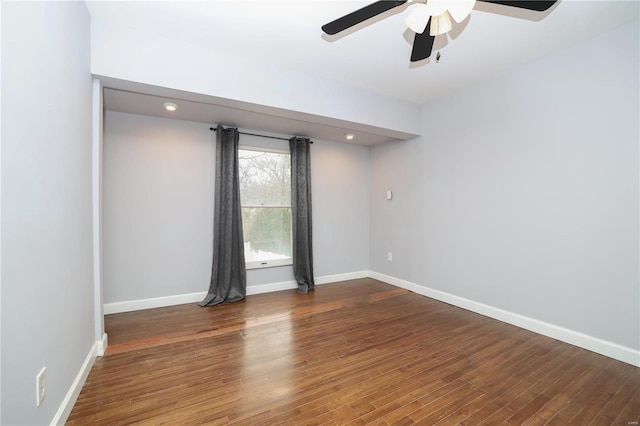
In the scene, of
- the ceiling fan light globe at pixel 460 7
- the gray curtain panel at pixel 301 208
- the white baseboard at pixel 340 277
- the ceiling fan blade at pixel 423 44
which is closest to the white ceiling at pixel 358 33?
the ceiling fan blade at pixel 423 44

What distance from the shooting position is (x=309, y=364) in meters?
2.23

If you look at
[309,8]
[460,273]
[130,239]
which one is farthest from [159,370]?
[460,273]

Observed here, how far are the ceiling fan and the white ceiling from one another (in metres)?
0.25

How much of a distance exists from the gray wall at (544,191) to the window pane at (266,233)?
79.7 inches

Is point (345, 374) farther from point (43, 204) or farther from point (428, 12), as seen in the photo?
point (428, 12)

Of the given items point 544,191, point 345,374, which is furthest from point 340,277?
point 544,191

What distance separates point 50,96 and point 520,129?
3798 mm

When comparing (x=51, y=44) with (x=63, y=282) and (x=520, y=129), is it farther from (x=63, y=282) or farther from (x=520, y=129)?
(x=520, y=129)

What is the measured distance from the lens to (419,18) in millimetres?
1689

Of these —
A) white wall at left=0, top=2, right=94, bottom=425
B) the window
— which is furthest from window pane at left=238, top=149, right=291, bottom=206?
white wall at left=0, top=2, right=94, bottom=425

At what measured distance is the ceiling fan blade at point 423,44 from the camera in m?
1.89

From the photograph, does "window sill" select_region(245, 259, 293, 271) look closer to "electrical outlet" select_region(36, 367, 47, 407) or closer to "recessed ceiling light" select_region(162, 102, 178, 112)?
"recessed ceiling light" select_region(162, 102, 178, 112)

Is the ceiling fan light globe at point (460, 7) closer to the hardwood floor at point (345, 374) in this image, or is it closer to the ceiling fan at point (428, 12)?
the ceiling fan at point (428, 12)

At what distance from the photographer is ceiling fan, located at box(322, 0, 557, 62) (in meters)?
1.52
